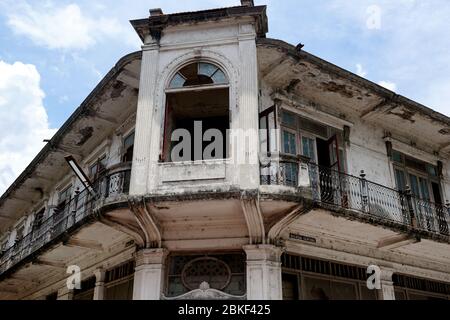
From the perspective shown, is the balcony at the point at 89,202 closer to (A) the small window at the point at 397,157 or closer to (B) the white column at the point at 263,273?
(B) the white column at the point at 263,273

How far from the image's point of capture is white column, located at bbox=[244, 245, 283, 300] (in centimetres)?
829

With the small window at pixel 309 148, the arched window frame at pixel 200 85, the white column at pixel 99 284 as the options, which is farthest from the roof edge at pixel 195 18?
the white column at pixel 99 284

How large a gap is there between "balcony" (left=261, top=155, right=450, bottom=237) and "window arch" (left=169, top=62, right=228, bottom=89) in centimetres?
201

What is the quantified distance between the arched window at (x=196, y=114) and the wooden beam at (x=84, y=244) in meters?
2.69

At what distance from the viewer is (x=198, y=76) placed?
31.2 ft

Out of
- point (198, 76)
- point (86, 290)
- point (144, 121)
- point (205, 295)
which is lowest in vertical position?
point (205, 295)

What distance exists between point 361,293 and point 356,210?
196 centimetres

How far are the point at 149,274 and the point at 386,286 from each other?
200 inches

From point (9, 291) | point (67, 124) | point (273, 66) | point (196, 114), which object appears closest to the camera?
point (273, 66)

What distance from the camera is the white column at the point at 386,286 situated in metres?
10.2

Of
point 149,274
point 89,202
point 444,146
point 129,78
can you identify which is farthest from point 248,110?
point 444,146

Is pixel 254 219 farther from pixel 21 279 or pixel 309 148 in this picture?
pixel 21 279

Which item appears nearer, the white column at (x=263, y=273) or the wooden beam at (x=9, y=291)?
the white column at (x=263, y=273)

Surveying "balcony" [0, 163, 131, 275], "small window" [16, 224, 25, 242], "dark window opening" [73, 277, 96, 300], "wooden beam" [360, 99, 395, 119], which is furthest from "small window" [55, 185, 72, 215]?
"wooden beam" [360, 99, 395, 119]
